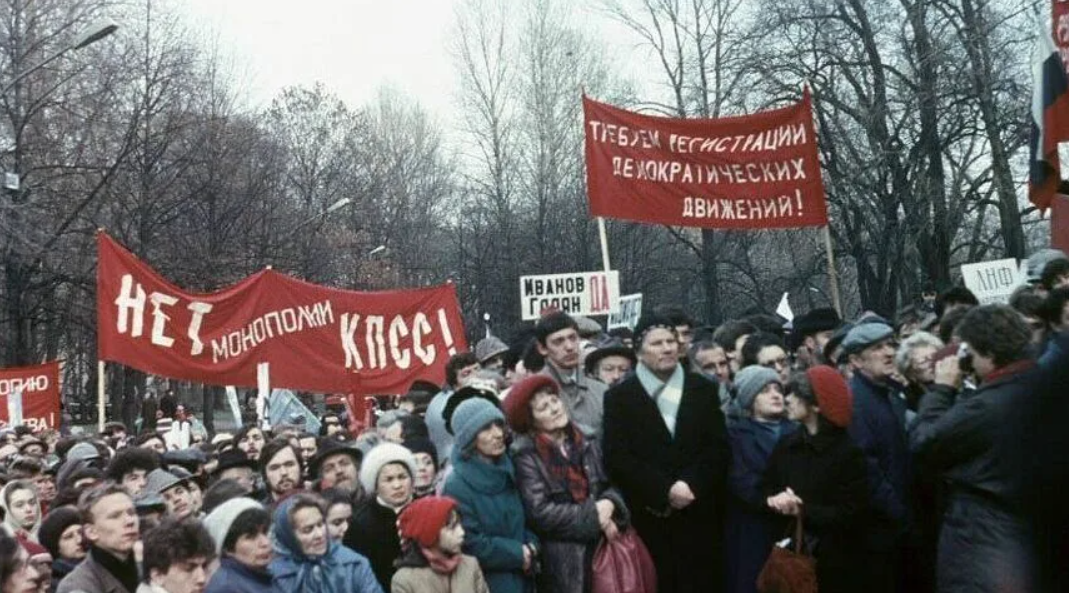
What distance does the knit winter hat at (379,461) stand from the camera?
6.77 meters

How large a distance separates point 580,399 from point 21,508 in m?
3.36

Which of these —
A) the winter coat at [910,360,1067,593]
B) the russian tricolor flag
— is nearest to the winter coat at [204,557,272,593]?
the winter coat at [910,360,1067,593]

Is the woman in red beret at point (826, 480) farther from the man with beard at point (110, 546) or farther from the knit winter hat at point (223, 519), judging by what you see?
the man with beard at point (110, 546)

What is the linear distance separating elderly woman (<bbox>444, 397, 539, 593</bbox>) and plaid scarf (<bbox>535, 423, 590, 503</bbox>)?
7.6 inches

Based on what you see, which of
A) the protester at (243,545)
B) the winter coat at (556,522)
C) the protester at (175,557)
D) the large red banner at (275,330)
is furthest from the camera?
the large red banner at (275,330)

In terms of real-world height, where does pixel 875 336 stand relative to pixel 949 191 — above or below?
below

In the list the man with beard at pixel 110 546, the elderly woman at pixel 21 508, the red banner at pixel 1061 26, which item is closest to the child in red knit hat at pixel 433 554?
the man with beard at pixel 110 546

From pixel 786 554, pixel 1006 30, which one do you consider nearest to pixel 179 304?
pixel 786 554

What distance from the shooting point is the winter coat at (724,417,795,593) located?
23.1 ft

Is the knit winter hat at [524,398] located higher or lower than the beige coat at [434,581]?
higher

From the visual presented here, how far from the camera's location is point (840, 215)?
1048 inches

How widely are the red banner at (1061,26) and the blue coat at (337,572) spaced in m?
5.01

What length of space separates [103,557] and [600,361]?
3.41 meters

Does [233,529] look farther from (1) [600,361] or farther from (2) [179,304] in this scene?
(2) [179,304]
